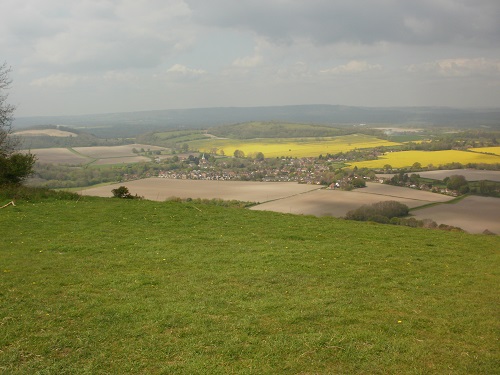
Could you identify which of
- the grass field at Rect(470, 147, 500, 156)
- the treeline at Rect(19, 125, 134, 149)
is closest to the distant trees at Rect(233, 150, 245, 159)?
the grass field at Rect(470, 147, 500, 156)

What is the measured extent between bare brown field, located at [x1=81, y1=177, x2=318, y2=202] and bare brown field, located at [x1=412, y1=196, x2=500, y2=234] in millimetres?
10691

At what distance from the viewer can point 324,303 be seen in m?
8.75

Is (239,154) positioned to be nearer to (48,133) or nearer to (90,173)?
(90,173)

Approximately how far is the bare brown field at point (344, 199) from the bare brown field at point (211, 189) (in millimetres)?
2153

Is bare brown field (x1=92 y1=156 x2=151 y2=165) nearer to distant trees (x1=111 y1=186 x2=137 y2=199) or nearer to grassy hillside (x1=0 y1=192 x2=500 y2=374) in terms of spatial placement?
distant trees (x1=111 y1=186 x2=137 y2=199)

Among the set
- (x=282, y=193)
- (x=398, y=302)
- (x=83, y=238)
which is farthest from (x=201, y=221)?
(x=282, y=193)

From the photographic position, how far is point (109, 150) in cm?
6750

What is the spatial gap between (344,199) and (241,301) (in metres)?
22.7

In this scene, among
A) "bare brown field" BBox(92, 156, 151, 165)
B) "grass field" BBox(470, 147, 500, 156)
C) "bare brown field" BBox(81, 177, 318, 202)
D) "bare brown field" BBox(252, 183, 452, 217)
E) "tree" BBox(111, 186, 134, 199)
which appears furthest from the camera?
"bare brown field" BBox(92, 156, 151, 165)

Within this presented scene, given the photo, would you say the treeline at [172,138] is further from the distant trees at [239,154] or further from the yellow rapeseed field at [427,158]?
the yellow rapeseed field at [427,158]

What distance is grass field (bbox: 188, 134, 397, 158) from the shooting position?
181ft

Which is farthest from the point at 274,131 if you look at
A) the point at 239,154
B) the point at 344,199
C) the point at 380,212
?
the point at 380,212

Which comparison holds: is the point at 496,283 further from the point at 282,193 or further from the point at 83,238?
the point at 282,193

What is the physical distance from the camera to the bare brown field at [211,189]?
31.2 metres
